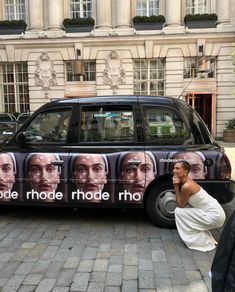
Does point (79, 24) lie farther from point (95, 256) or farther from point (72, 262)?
point (72, 262)

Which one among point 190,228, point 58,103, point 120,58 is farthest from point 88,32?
point 190,228

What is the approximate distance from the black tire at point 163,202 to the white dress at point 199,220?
61cm

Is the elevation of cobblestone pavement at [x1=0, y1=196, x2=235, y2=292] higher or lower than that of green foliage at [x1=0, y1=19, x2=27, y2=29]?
lower

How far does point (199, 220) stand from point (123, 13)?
18.9 meters

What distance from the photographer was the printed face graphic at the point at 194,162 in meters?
5.01

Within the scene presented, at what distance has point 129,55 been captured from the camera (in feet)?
68.2

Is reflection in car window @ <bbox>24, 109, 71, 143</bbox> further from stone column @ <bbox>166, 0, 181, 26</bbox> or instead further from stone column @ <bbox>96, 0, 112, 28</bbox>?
stone column @ <bbox>166, 0, 181, 26</bbox>

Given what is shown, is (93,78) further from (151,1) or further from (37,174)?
(37,174)

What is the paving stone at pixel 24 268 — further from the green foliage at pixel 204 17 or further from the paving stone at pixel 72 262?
the green foliage at pixel 204 17

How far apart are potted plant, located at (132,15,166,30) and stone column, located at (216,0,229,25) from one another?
3.29 m

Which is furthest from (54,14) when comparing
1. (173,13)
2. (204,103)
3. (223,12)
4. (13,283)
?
(13,283)

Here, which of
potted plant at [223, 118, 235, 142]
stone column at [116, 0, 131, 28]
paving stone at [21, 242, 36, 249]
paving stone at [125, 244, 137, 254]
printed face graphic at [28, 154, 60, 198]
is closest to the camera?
paving stone at [125, 244, 137, 254]

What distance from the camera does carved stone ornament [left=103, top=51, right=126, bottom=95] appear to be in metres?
20.8

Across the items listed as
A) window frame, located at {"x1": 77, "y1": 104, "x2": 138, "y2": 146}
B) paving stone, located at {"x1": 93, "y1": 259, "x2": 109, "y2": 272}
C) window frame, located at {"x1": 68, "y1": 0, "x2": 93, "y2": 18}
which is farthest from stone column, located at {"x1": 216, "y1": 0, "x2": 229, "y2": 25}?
paving stone, located at {"x1": 93, "y1": 259, "x2": 109, "y2": 272}
